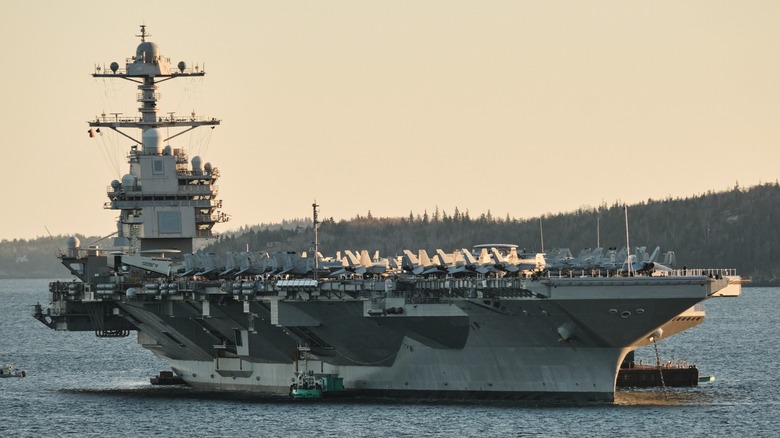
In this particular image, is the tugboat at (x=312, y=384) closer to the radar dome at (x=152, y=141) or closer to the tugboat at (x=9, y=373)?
the radar dome at (x=152, y=141)

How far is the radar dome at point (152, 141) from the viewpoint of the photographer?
54.7 metres

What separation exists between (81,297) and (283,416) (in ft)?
38.9

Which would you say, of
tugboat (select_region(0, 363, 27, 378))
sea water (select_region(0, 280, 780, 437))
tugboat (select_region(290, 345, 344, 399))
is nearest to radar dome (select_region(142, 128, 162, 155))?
sea water (select_region(0, 280, 780, 437))

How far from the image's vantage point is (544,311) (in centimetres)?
4109

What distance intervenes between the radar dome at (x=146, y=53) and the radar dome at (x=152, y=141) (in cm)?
240

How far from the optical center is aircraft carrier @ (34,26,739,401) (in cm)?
4109

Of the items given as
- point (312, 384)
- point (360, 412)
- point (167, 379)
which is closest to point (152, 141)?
point (167, 379)

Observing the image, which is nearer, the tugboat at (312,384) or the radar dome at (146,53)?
the tugboat at (312,384)

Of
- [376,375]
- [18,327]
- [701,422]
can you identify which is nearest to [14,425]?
[376,375]

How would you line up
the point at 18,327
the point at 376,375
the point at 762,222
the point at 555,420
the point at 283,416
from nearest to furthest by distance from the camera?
1. the point at 555,420
2. the point at 283,416
3. the point at 376,375
4. the point at 18,327
5. the point at 762,222

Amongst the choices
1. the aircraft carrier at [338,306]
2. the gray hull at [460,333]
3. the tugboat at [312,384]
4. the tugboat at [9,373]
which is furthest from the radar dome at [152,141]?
the tugboat at [312,384]

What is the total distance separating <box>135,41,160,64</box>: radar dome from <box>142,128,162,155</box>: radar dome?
2398 millimetres

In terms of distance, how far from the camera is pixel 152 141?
54.7m

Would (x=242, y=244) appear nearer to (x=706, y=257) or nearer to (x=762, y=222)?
Result: (x=706, y=257)
